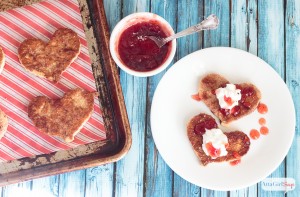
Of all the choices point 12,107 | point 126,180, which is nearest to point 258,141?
point 126,180

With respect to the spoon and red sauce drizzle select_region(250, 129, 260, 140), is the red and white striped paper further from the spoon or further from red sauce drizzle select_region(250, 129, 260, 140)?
red sauce drizzle select_region(250, 129, 260, 140)

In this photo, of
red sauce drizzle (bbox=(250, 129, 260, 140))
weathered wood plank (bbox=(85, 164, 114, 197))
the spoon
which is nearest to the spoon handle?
the spoon

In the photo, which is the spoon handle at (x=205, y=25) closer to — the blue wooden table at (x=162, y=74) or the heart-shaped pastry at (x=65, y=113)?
the blue wooden table at (x=162, y=74)

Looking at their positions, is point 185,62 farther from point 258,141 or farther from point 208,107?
point 258,141

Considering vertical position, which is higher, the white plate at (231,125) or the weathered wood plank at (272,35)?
the weathered wood plank at (272,35)

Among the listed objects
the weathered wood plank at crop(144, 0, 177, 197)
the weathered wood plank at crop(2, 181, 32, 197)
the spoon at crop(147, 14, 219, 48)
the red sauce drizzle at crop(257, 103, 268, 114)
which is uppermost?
the spoon at crop(147, 14, 219, 48)

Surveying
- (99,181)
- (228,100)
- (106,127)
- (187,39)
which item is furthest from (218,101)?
(99,181)

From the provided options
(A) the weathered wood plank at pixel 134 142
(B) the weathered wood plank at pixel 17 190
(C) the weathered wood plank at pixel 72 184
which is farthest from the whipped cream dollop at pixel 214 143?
(B) the weathered wood plank at pixel 17 190
